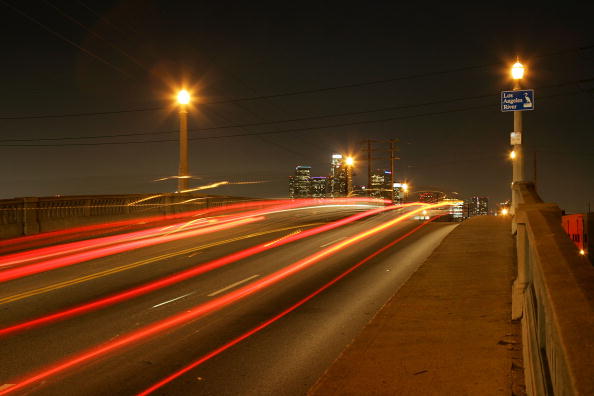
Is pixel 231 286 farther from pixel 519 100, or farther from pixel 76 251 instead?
pixel 519 100

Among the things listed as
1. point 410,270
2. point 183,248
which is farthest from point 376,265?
point 183,248

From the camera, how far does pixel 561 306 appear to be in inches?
110

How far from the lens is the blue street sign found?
1881 cm

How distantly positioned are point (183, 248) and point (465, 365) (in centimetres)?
1430

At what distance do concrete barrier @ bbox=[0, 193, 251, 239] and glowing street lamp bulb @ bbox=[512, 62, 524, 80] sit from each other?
59.2ft

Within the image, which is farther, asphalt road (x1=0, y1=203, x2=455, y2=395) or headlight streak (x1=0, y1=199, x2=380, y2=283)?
headlight streak (x1=0, y1=199, x2=380, y2=283)

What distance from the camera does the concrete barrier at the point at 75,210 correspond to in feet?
65.6

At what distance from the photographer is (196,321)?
945 centimetres

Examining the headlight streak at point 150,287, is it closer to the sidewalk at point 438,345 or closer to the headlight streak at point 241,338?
the headlight streak at point 241,338

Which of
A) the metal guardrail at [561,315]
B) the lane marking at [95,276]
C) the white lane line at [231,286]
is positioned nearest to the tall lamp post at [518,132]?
the white lane line at [231,286]

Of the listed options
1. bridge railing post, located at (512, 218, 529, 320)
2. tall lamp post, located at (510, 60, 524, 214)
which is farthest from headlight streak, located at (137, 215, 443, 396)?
tall lamp post, located at (510, 60, 524, 214)

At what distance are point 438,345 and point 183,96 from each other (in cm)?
2384

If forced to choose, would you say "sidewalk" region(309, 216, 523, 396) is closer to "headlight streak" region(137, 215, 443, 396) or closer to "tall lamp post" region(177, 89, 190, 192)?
"headlight streak" region(137, 215, 443, 396)

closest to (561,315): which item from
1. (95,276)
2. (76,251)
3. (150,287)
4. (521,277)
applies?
(521,277)
